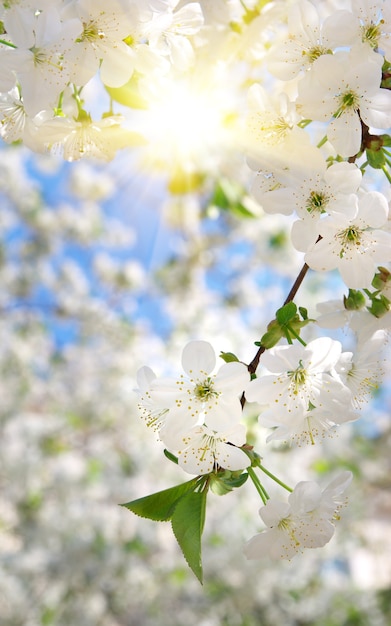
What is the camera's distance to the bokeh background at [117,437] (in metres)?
3.96

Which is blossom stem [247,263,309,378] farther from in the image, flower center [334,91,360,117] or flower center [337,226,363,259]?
flower center [334,91,360,117]

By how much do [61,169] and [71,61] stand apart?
4.84 meters

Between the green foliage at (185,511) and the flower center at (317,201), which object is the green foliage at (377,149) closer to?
the flower center at (317,201)

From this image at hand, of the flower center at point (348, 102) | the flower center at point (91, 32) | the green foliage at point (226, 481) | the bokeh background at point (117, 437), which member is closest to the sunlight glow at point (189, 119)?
the flower center at point (91, 32)

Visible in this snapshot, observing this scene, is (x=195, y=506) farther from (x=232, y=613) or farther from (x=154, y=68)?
(x=232, y=613)

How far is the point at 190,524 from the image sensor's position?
2.01ft

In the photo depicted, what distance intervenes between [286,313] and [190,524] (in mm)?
246

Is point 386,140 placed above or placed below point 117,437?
above

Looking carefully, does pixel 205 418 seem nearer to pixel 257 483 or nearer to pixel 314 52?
pixel 257 483

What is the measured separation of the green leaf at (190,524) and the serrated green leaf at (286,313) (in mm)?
206

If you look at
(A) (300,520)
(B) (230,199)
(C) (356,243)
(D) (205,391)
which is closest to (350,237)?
(C) (356,243)

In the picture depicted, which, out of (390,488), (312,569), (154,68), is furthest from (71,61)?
(390,488)

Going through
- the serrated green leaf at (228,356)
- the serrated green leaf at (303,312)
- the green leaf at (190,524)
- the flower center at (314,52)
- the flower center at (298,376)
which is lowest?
the green leaf at (190,524)

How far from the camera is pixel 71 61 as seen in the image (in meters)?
0.63
